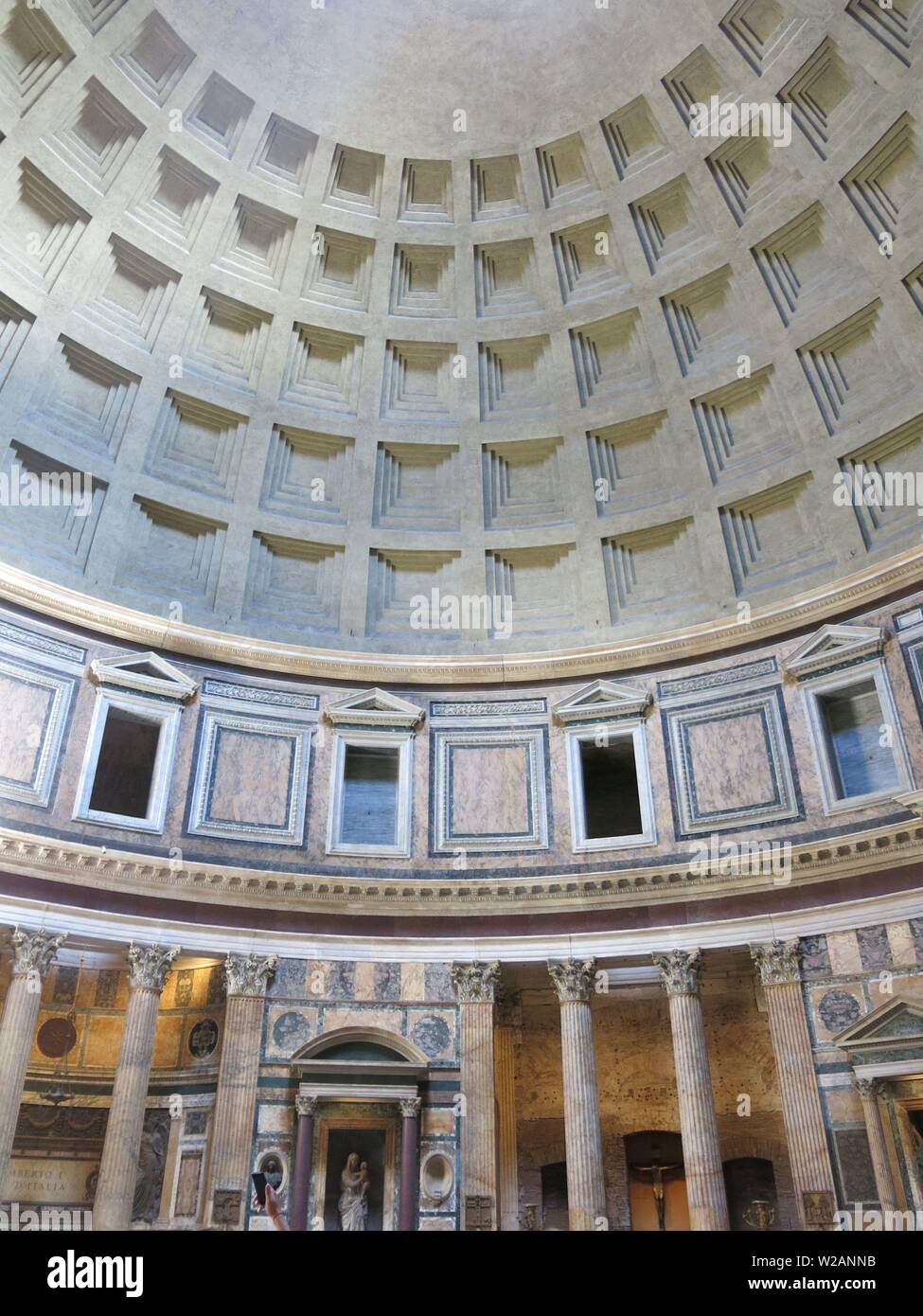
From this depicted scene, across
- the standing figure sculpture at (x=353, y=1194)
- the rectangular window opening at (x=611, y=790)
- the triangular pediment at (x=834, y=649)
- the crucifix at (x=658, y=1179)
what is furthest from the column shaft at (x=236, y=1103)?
the triangular pediment at (x=834, y=649)

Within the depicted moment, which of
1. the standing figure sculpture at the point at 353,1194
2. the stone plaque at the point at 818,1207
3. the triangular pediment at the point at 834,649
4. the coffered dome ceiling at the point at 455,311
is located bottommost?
the stone plaque at the point at 818,1207

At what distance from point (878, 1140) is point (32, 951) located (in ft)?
49.5

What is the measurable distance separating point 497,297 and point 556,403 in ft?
10.2

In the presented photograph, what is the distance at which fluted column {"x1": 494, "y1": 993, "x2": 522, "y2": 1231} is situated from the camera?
67.1ft

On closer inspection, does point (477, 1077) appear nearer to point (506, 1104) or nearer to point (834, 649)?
point (506, 1104)

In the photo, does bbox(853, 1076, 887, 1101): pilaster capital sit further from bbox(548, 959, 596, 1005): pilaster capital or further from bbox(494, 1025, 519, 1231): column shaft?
bbox(494, 1025, 519, 1231): column shaft

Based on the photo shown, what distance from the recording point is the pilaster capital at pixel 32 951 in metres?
18.8

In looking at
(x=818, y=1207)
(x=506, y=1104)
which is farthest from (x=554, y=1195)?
(x=818, y=1207)

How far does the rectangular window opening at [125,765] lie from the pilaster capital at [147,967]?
9.05ft

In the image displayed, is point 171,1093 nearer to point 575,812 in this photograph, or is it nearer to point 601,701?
point 575,812

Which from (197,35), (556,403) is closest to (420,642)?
(556,403)

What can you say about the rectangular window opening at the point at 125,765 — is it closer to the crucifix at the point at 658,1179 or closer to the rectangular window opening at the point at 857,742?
the crucifix at the point at 658,1179

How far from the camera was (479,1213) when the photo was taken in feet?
62.4

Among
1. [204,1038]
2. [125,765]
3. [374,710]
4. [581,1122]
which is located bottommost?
[581,1122]
